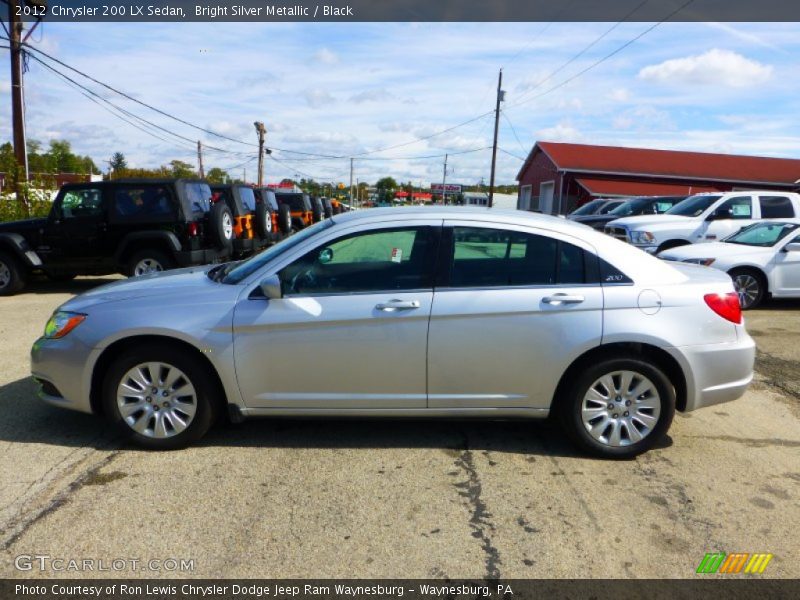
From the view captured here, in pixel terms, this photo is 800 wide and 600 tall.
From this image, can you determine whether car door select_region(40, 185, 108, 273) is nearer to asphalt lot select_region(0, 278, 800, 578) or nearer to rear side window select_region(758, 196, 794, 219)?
asphalt lot select_region(0, 278, 800, 578)

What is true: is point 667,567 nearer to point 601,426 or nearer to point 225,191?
point 601,426

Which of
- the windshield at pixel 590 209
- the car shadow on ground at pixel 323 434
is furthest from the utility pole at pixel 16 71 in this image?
the windshield at pixel 590 209

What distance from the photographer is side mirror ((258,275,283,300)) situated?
390 centimetres

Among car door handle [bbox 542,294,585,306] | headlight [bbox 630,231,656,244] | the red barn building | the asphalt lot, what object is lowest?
the asphalt lot

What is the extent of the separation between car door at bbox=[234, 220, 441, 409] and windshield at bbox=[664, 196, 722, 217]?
10.3 metres

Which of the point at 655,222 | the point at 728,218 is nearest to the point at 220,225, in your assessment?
the point at 655,222

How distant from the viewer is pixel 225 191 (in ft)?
42.8

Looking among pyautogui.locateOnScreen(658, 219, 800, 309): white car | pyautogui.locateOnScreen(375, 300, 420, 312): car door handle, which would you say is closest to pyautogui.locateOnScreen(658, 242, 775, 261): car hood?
pyautogui.locateOnScreen(658, 219, 800, 309): white car

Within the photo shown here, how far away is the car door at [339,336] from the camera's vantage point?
3.92 meters

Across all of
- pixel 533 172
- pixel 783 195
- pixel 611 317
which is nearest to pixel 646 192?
pixel 533 172

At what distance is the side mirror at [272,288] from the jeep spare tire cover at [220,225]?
7.07m

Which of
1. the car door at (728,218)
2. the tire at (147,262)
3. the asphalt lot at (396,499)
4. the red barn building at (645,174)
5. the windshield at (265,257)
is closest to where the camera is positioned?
the asphalt lot at (396,499)

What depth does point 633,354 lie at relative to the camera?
4012mm

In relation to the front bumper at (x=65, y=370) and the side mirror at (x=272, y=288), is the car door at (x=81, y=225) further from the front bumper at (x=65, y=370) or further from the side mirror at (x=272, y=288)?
the side mirror at (x=272, y=288)
